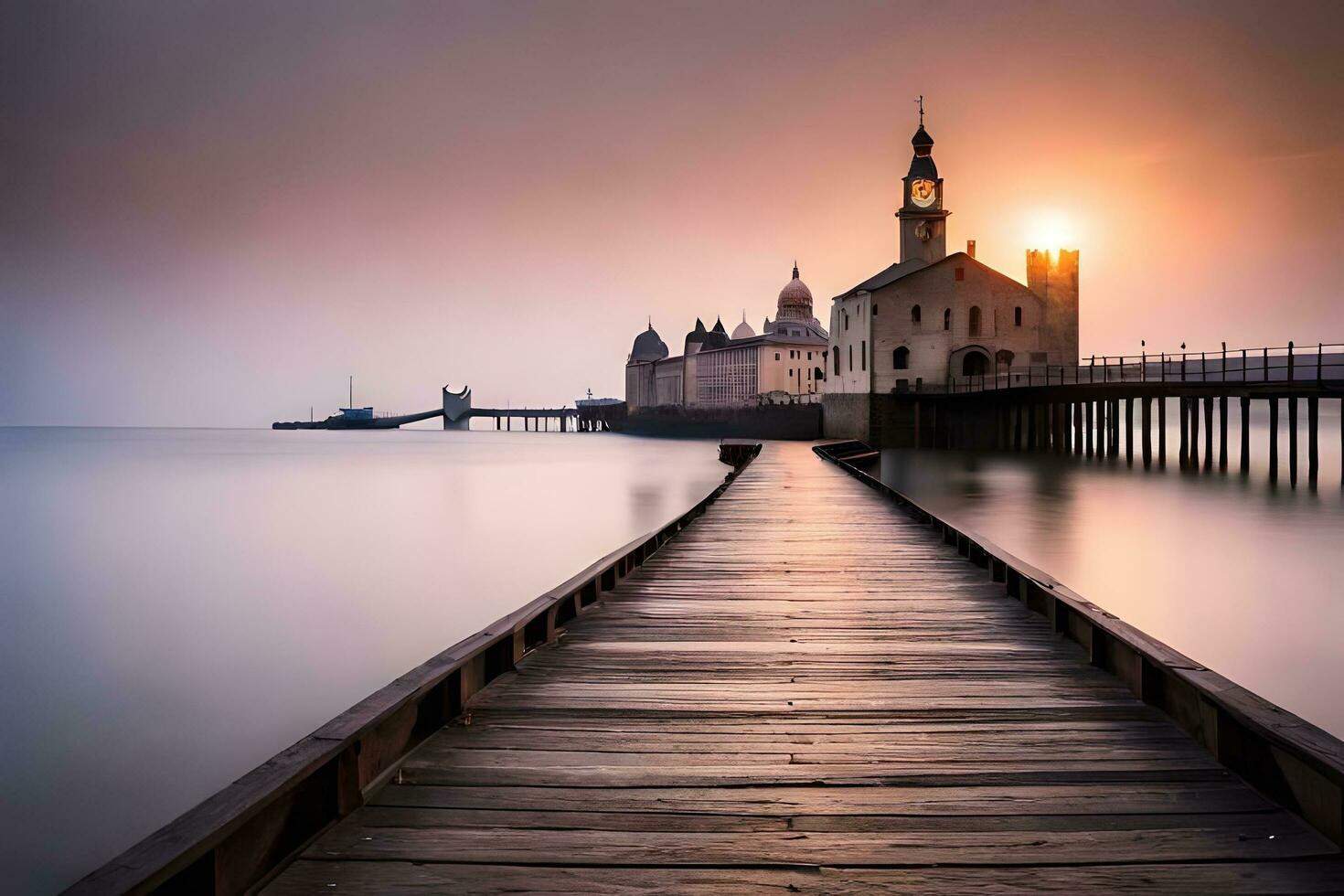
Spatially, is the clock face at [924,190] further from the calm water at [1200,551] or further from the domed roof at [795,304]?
the domed roof at [795,304]

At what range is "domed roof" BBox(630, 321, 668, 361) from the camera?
370 feet

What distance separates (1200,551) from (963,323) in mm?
31844

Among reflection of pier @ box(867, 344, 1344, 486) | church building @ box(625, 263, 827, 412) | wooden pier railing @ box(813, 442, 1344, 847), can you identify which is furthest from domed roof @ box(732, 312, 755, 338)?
wooden pier railing @ box(813, 442, 1344, 847)

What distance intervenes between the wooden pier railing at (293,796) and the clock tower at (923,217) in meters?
53.4

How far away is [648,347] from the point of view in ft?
372

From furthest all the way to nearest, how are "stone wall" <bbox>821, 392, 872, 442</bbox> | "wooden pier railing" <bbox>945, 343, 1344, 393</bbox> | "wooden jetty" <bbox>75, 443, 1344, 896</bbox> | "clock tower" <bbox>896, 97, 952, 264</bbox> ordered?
"clock tower" <bbox>896, 97, 952, 264</bbox> → "stone wall" <bbox>821, 392, 872, 442</bbox> → "wooden pier railing" <bbox>945, 343, 1344, 393</bbox> → "wooden jetty" <bbox>75, 443, 1344, 896</bbox>

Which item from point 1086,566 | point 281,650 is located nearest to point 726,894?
point 281,650

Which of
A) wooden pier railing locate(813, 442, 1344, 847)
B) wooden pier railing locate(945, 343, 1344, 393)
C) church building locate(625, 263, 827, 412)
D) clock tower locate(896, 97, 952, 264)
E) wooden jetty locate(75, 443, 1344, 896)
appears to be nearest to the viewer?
wooden jetty locate(75, 443, 1344, 896)

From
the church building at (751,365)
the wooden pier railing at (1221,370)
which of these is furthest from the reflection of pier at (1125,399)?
the church building at (751,365)

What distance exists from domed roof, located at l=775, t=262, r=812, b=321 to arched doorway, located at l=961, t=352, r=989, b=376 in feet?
148

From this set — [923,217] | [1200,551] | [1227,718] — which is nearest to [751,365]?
[923,217]

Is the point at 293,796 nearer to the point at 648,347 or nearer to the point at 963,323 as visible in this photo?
the point at 963,323

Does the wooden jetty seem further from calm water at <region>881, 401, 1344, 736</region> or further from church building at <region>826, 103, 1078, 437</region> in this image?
church building at <region>826, 103, 1078, 437</region>

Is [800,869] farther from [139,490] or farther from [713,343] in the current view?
[713,343]
